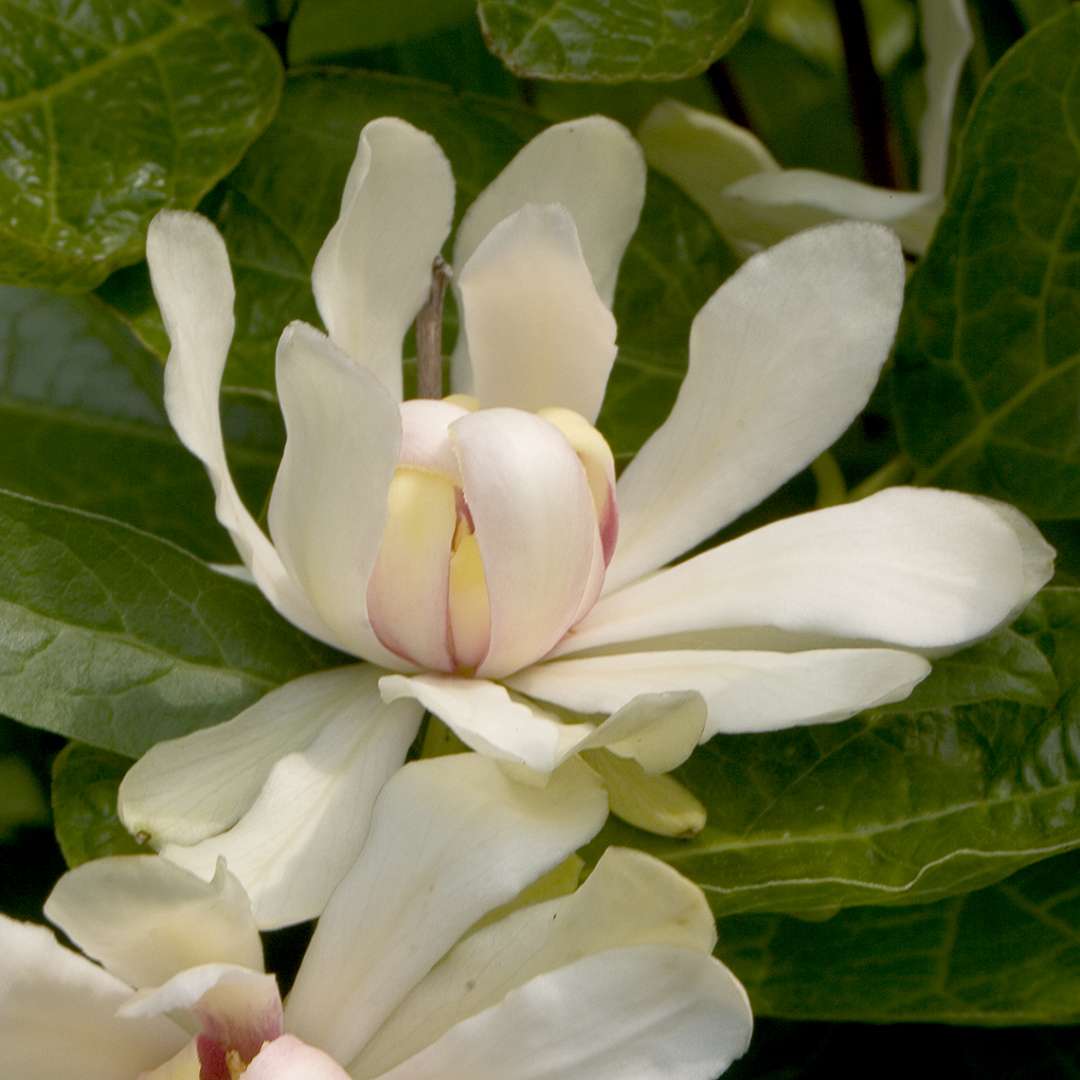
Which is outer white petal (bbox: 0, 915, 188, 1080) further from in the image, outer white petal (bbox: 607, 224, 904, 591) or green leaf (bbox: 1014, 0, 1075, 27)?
green leaf (bbox: 1014, 0, 1075, 27)

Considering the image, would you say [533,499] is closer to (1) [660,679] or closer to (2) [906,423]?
(1) [660,679]

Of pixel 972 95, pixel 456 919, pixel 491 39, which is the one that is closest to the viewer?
pixel 456 919

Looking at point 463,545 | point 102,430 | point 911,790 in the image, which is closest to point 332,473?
point 463,545

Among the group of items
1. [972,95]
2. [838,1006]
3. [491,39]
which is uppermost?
[491,39]

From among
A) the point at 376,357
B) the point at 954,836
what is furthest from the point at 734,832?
Result: the point at 376,357

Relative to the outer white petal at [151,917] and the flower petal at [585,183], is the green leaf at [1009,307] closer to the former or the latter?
the flower petal at [585,183]

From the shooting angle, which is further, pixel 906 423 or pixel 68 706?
pixel 906 423

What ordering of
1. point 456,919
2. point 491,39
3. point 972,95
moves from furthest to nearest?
1. point 972,95
2. point 491,39
3. point 456,919
